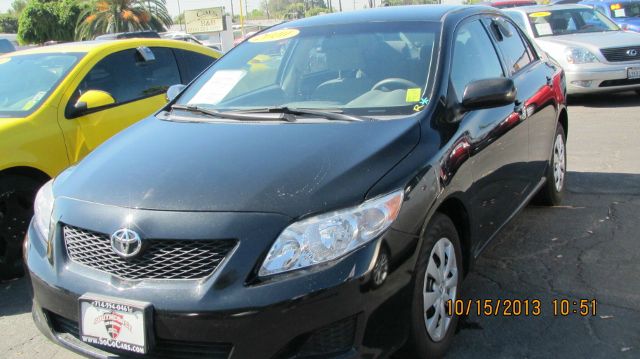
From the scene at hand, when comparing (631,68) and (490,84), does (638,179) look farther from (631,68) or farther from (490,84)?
(631,68)

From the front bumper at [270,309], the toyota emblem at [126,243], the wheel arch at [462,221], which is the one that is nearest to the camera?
the front bumper at [270,309]

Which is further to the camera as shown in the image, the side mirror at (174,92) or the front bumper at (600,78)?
the front bumper at (600,78)

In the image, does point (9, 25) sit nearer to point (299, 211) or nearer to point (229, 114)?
point (229, 114)

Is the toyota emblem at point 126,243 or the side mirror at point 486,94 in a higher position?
the side mirror at point 486,94

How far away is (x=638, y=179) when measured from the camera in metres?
5.62

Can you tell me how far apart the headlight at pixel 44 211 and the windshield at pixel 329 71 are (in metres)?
1.04

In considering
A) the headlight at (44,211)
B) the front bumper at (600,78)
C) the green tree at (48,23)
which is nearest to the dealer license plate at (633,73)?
the front bumper at (600,78)

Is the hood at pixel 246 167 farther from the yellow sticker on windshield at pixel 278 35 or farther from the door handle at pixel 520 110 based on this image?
the door handle at pixel 520 110

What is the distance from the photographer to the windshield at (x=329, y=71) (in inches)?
131

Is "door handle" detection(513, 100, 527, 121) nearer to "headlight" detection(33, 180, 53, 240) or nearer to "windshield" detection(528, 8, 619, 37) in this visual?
"headlight" detection(33, 180, 53, 240)

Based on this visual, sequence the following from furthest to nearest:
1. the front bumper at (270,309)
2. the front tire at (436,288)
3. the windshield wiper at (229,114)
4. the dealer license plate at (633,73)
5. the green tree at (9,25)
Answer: the green tree at (9,25) < the dealer license plate at (633,73) < the windshield wiper at (229,114) < the front tire at (436,288) < the front bumper at (270,309)

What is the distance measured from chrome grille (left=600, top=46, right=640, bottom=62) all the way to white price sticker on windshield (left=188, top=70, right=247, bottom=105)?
7.27 m

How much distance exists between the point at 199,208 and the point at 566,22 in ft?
32.1

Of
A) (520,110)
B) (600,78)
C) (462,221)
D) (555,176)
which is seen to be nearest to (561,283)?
(462,221)
